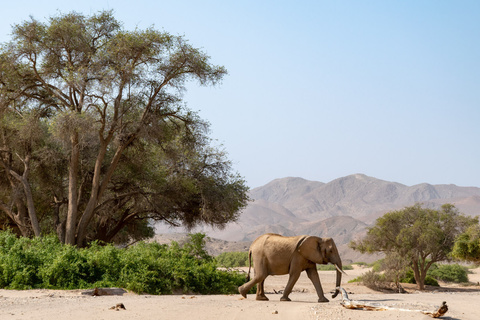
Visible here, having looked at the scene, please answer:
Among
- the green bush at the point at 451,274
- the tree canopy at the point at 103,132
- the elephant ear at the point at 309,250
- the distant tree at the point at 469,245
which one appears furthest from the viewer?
the green bush at the point at 451,274

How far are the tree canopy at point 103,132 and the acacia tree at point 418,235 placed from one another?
10793 mm

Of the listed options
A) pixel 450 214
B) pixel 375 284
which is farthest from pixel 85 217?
pixel 450 214

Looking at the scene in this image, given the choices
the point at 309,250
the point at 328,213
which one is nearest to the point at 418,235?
the point at 309,250

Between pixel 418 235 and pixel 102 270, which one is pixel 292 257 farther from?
pixel 418 235

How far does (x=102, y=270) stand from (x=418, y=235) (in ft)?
70.9

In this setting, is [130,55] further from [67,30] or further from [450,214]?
[450,214]

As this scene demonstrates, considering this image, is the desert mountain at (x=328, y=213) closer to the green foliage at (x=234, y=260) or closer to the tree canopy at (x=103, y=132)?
the green foliage at (x=234, y=260)

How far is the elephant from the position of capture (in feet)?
38.8

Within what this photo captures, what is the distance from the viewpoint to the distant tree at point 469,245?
2580cm

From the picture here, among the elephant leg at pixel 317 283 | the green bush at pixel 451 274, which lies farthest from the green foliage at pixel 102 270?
the green bush at pixel 451 274

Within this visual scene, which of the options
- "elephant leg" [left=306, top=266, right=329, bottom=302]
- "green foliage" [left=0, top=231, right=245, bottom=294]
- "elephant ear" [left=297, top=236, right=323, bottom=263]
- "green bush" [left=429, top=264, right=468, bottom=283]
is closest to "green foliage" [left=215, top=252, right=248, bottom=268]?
"green bush" [left=429, top=264, right=468, bottom=283]

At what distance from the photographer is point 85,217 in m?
21.5

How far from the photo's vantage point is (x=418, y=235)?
30922 millimetres

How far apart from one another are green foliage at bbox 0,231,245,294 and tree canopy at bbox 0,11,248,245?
5.82 meters
